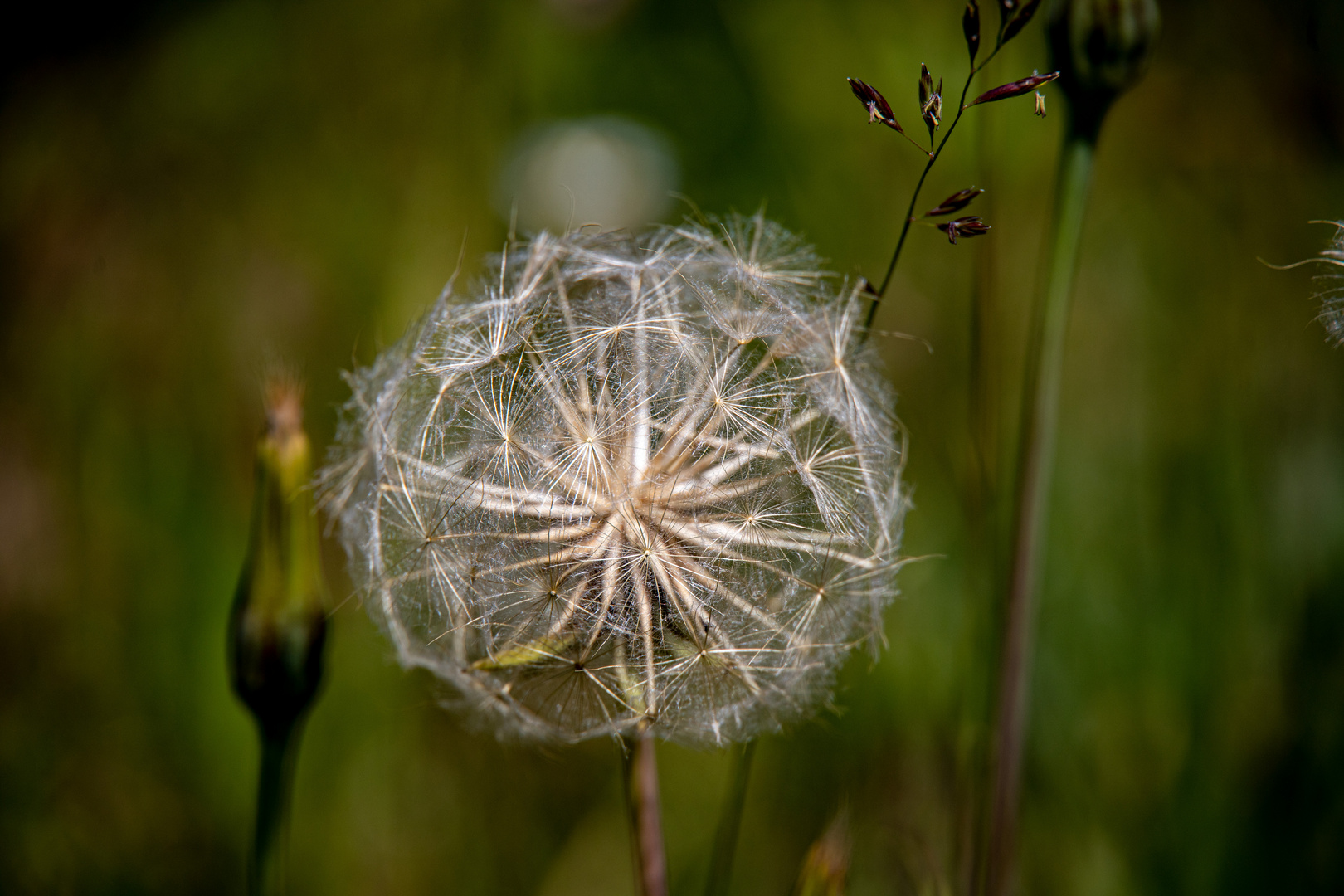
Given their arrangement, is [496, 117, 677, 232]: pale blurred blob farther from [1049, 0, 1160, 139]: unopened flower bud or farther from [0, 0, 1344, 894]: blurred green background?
[1049, 0, 1160, 139]: unopened flower bud

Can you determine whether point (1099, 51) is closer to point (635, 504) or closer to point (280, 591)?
point (635, 504)

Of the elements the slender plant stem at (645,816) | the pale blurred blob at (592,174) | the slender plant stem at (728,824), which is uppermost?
the pale blurred blob at (592,174)

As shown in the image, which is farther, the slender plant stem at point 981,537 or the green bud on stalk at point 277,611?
the slender plant stem at point 981,537

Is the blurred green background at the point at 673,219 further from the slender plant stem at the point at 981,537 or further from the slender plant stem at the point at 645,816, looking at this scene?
the slender plant stem at the point at 645,816

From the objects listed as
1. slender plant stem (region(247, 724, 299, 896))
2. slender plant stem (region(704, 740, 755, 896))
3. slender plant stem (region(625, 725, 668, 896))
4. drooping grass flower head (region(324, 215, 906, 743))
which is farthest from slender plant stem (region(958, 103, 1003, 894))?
slender plant stem (region(247, 724, 299, 896))

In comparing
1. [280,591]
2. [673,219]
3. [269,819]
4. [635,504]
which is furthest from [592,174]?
[269,819]

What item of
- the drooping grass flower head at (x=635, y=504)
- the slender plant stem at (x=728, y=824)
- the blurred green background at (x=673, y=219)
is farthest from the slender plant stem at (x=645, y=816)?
the blurred green background at (x=673, y=219)

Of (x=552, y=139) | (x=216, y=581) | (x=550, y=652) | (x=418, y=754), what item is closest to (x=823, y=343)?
(x=550, y=652)
